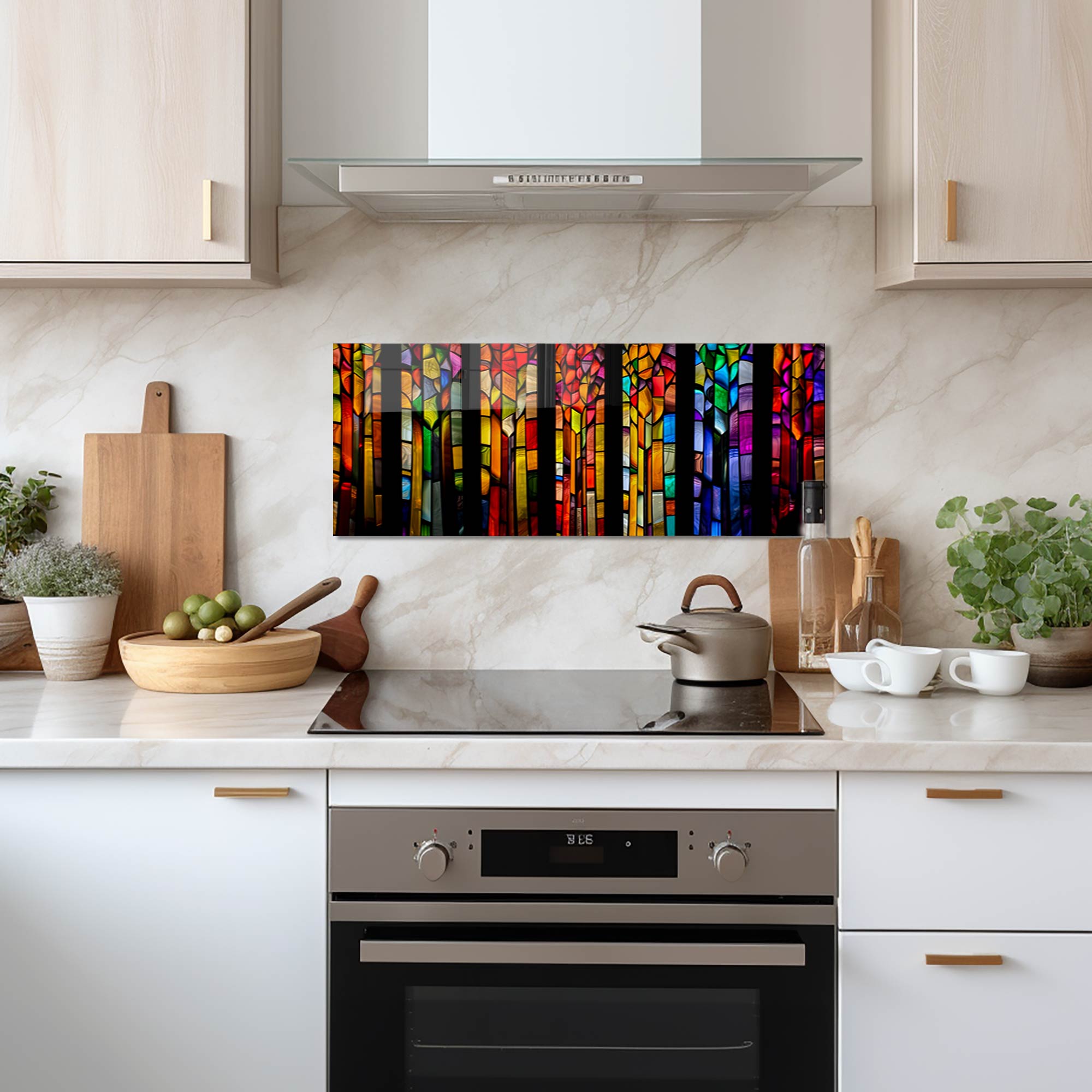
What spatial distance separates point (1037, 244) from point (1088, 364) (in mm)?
444

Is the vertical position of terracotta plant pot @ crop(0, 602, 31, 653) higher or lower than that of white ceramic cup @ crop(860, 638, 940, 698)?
higher

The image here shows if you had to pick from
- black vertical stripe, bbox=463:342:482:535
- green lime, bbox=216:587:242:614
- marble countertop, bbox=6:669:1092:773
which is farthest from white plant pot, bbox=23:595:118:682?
black vertical stripe, bbox=463:342:482:535

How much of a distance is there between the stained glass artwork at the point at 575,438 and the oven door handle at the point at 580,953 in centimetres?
91

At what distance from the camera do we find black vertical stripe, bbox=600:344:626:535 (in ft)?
7.58

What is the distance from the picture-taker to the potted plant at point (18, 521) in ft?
7.18

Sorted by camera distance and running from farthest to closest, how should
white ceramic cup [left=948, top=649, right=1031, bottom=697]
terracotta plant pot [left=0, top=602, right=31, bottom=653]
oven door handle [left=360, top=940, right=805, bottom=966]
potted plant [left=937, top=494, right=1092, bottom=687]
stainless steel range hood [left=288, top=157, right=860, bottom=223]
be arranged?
terracotta plant pot [left=0, top=602, right=31, bottom=653] < potted plant [left=937, top=494, right=1092, bottom=687] < white ceramic cup [left=948, top=649, right=1031, bottom=697] < stainless steel range hood [left=288, top=157, right=860, bottom=223] < oven door handle [left=360, top=940, right=805, bottom=966]

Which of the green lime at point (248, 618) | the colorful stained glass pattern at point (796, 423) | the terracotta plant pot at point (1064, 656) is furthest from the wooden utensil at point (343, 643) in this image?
the terracotta plant pot at point (1064, 656)

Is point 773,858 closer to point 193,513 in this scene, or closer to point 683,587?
point 683,587

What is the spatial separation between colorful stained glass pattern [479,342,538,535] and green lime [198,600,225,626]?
551 millimetres

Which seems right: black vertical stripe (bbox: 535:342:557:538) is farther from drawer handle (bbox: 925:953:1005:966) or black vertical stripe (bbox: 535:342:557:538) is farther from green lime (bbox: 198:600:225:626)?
drawer handle (bbox: 925:953:1005:966)

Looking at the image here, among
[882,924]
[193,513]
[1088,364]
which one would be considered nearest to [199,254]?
[193,513]

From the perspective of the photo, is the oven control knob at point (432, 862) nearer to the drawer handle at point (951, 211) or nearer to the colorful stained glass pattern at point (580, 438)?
the colorful stained glass pattern at point (580, 438)

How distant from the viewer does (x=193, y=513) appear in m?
2.32

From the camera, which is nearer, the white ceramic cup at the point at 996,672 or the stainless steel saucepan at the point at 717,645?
the white ceramic cup at the point at 996,672
